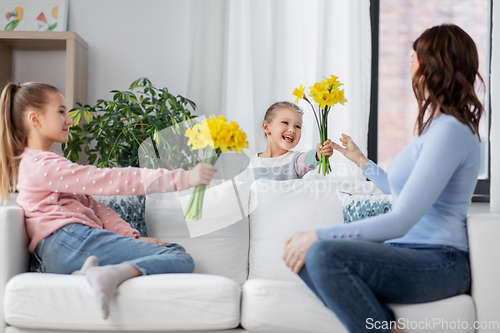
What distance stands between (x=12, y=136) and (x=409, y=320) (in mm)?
1408

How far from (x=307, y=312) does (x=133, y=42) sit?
2.16m

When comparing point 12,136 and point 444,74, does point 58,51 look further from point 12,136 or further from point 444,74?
point 444,74

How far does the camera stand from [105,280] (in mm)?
1282

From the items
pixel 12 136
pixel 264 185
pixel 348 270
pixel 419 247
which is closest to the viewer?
pixel 348 270

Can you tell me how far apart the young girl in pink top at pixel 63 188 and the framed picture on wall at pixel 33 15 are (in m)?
1.26

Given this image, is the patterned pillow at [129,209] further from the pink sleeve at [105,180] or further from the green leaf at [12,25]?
the green leaf at [12,25]

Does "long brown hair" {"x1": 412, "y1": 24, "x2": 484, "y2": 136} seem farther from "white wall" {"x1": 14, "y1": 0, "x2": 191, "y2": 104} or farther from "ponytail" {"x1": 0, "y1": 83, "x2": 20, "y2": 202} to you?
"white wall" {"x1": 14, "y1": 0, "x2": 191, "y2": 104}

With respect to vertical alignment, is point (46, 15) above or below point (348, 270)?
above

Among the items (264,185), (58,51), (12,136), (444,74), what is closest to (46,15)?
(58,51)

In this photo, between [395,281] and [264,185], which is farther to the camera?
[264,185]

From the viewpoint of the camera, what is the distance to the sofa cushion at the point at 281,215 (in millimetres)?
1771

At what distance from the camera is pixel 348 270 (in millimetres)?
1132

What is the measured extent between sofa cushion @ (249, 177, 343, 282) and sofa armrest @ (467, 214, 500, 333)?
577 millimetres

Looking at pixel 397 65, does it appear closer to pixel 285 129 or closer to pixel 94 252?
pixel 285 129
